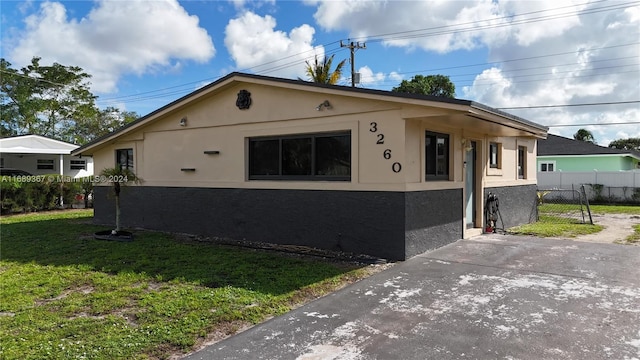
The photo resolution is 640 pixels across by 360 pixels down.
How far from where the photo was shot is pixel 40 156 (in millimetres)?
22562

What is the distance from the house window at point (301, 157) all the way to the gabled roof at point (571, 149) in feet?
77.4

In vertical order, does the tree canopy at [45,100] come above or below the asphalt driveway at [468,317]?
above

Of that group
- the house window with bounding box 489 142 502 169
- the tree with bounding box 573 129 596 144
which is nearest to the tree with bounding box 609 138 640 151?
the tree with bounding box 573 129 596 144

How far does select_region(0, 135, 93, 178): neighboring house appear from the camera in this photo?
19281mm

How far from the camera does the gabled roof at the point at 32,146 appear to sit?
18828 millimetres

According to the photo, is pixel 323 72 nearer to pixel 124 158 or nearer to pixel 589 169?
pixel 124 158

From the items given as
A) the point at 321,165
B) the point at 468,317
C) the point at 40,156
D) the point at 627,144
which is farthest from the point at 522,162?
the point at 627,144

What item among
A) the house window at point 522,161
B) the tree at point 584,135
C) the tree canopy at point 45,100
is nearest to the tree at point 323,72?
the house window at point 522,161

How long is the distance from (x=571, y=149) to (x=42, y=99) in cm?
3840

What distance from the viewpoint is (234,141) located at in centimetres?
945

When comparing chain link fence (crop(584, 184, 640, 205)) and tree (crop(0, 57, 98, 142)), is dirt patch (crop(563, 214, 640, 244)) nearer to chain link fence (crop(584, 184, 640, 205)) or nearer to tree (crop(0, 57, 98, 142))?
chain link fence (crop(584, 184, 640, 205))

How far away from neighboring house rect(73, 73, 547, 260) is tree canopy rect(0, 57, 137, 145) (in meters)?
24.6

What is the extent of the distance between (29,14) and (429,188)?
46.8 feet

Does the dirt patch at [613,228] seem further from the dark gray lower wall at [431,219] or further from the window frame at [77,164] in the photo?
the window frame at [77,164]
